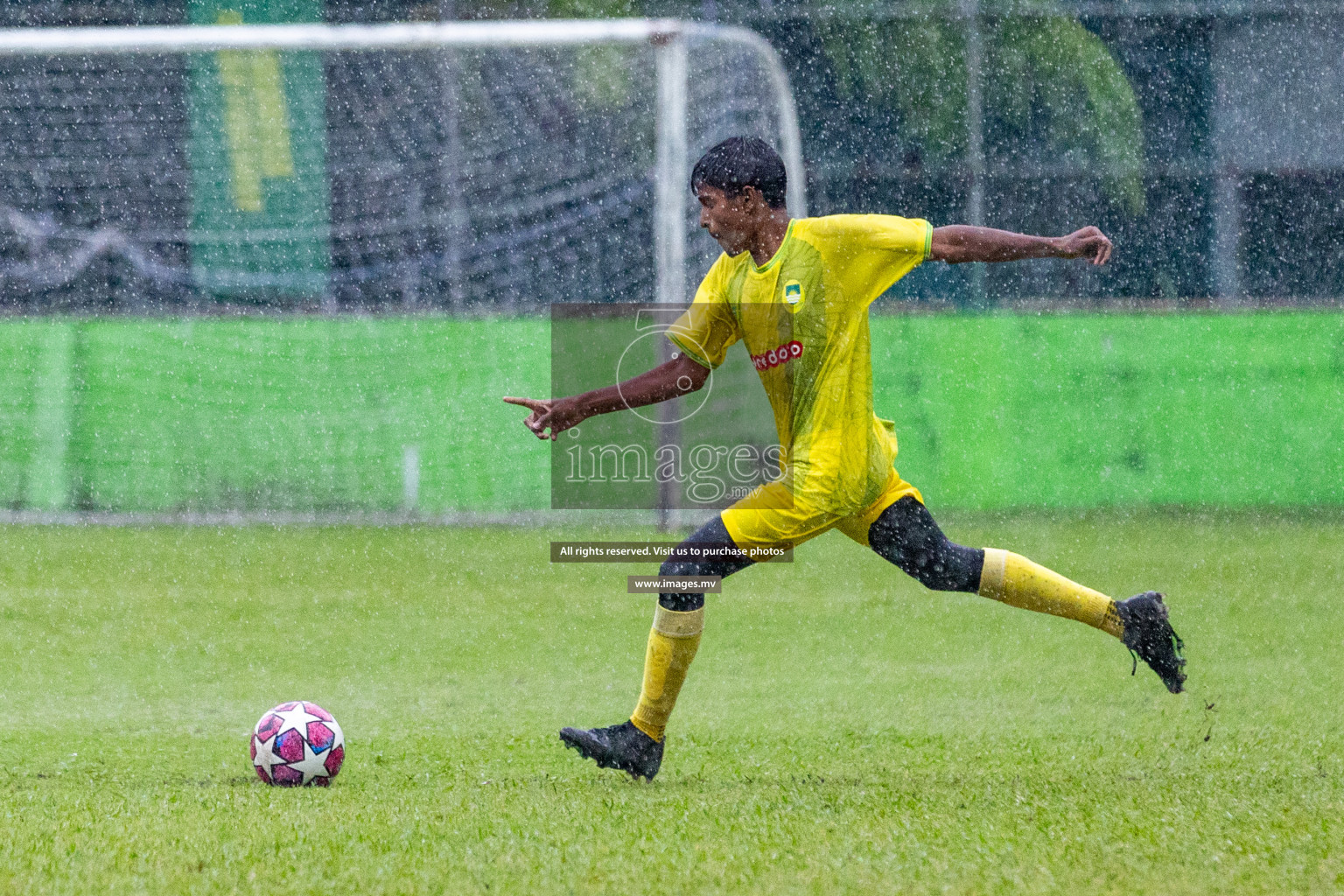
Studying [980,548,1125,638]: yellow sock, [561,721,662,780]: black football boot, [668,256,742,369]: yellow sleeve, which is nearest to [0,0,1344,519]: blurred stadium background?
[668,256,742,369]: yellow sleeve

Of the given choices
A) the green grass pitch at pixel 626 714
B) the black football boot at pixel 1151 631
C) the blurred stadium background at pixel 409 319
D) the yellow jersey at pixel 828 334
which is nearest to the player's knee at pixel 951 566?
the yellow jersey at pixel 828 334

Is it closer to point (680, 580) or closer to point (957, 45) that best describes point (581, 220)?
point (957, 45)

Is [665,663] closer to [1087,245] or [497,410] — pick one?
[1087,245]

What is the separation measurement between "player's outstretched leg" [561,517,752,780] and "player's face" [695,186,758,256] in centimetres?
83

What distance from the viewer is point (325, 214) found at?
1285cm

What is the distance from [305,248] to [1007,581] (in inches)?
371

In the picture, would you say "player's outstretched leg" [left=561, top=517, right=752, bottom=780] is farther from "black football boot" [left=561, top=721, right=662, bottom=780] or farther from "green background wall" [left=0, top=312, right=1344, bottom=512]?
"green background wall" [left=0, top=312, right=1344, bottom=512]

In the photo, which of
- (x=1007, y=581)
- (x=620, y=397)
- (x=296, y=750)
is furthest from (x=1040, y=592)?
(x=296, y=750)

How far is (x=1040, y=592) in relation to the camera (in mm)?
4805

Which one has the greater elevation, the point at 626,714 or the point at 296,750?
the point at 296,750

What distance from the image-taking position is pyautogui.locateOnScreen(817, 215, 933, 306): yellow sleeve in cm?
474

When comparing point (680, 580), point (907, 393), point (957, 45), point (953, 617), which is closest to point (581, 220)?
point (907, 393)

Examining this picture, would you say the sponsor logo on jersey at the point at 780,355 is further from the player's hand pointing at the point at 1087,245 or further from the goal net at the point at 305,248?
the goal net at the point at 305,248

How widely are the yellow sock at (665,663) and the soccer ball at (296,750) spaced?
0.90 m
